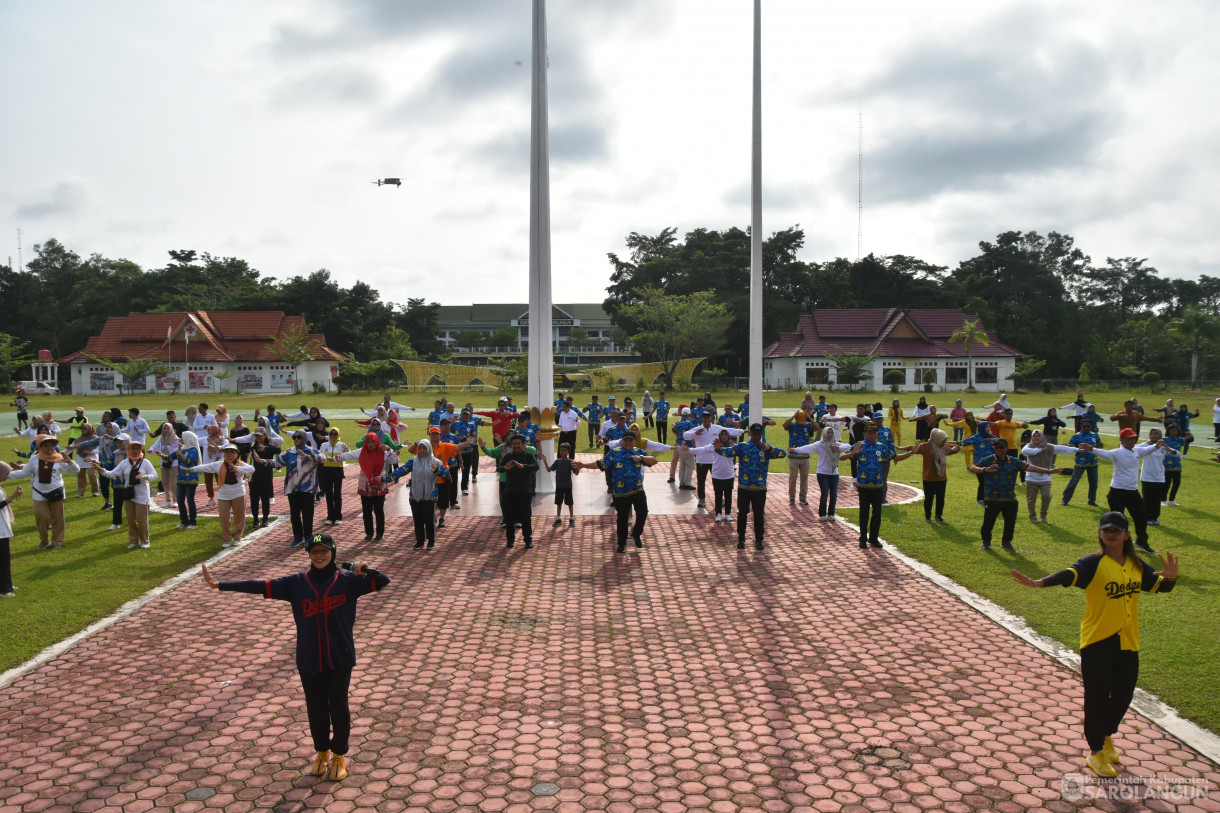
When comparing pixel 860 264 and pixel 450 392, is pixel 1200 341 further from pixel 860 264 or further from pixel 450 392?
pixel 450 392

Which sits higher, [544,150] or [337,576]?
[544,150]

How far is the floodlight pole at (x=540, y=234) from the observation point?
51.5 ft

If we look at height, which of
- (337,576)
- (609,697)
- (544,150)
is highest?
(544,150)

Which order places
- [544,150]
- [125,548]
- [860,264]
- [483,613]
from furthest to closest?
[860,264]
[544,150]
[125,548]
[483,613]

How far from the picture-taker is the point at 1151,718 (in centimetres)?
604

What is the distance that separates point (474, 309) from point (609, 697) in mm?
92746

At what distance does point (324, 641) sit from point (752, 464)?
24.3ft

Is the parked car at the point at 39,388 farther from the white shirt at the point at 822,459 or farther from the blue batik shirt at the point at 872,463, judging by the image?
the blue batik shirt at the point at 872,463

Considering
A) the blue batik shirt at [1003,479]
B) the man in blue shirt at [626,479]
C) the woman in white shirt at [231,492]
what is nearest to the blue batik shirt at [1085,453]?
the blue batik shirt at [1003,479]

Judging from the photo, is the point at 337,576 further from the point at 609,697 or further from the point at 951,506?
the point at 951,506

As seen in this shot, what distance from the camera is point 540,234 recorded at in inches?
626

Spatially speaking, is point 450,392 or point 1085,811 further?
point 450,392

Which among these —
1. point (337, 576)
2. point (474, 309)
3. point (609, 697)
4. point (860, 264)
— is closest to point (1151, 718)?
point (609, 697)

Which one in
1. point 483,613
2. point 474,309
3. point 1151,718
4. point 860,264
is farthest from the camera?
point 474,309
